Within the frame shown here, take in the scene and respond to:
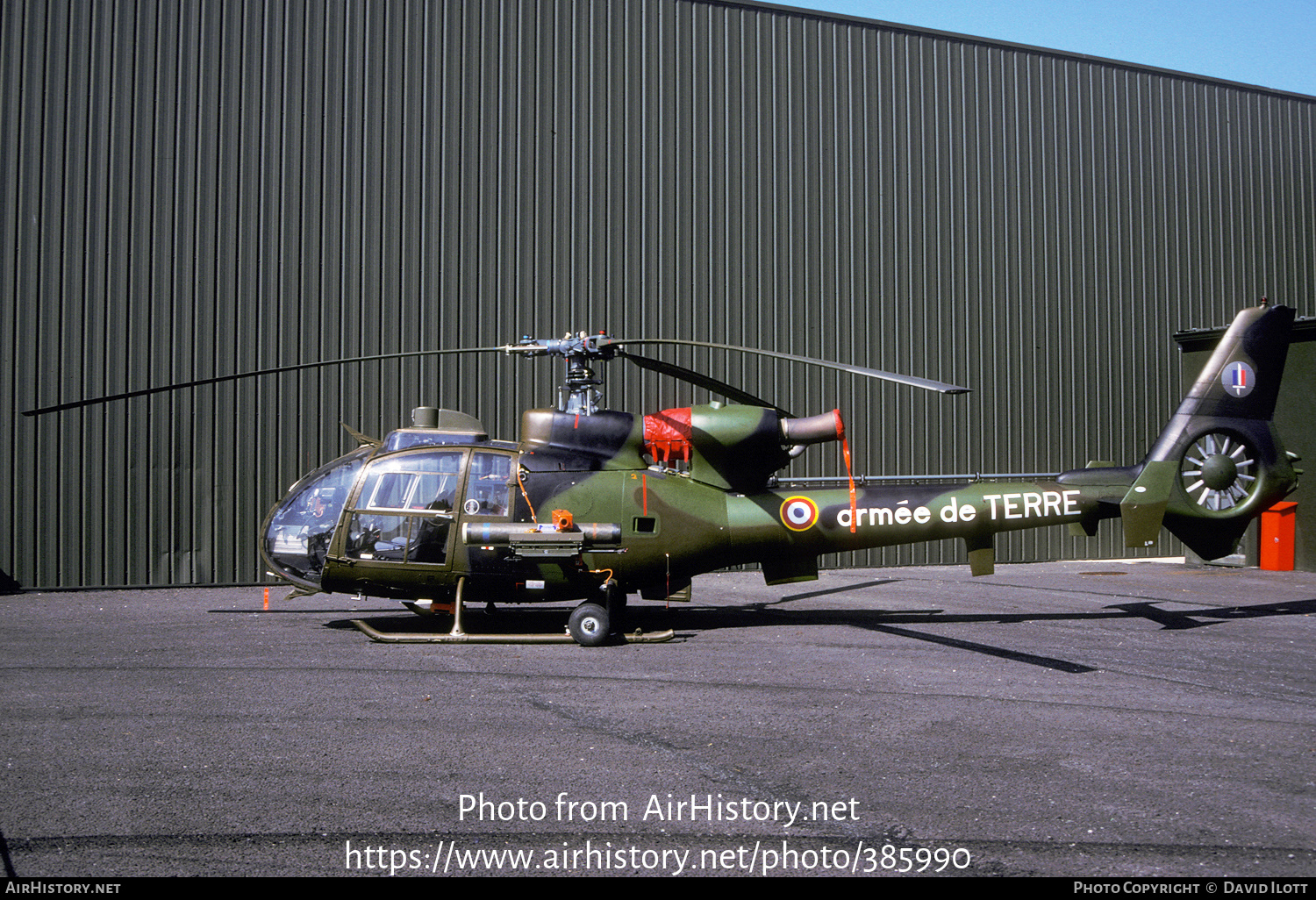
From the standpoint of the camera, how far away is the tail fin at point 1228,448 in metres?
9.49

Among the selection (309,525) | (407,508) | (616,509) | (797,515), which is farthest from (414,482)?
(797,515)

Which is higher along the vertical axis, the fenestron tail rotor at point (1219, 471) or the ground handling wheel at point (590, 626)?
the fenestron tail rotor at point (1219, 471)

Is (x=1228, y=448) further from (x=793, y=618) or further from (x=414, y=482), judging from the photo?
(x=414, y=482)

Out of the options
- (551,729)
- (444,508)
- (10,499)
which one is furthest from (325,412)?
(551,729)

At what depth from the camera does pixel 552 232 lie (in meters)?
15.0

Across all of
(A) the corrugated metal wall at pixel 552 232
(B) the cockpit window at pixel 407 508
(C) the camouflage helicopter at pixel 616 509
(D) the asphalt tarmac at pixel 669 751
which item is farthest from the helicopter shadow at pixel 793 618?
(A) the corrugated metal wall at pixel 552 232

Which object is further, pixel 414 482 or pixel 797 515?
pixel 797 515

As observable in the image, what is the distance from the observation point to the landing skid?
8141 mm

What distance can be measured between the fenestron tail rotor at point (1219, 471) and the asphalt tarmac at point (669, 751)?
4.32 ft

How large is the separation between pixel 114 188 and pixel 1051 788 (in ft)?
47.0

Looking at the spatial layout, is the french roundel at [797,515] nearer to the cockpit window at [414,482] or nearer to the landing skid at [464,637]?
the landing skid at [464,637]

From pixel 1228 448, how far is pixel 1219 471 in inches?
13.9

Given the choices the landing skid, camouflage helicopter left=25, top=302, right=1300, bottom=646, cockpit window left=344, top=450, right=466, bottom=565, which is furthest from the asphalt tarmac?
cockpit window left=344, top=450, right=466, bottom=565

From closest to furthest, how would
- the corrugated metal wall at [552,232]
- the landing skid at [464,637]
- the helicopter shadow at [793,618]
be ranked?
the landing skid at [464,637], the helicopter shadow at [793,618], the corrugated metal wall at [552,232]
